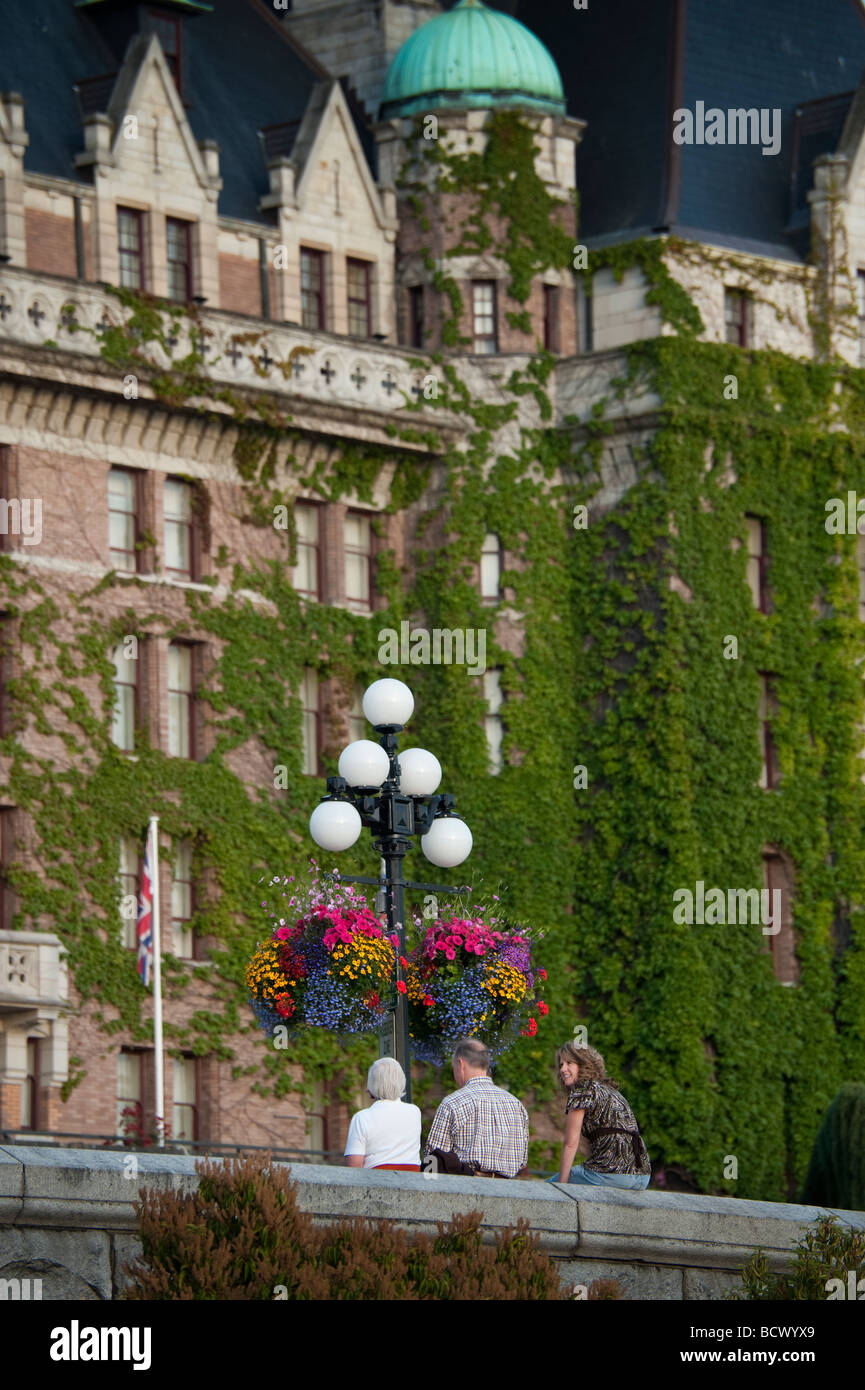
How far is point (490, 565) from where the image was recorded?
53.4m

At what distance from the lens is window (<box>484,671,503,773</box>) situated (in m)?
52.3

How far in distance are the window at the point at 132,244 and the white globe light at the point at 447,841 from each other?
21.5 metres

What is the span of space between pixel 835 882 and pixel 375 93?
15096mm

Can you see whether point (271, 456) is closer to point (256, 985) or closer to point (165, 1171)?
point (256, 985)

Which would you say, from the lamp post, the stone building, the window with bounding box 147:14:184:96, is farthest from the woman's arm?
the window with bounding box 147:14:184:96

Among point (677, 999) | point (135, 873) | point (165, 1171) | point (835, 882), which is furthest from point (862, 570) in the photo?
point (165, 1171)

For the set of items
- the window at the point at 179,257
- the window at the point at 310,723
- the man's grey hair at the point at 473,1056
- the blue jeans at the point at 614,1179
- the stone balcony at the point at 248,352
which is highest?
the window at the point at 179,257

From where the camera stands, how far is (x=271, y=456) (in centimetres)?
5156

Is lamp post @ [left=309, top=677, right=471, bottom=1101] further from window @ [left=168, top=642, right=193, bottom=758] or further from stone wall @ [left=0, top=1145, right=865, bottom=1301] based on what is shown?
window @ [left=168, top=642, right=193, bottom=758]

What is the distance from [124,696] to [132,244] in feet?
21.8

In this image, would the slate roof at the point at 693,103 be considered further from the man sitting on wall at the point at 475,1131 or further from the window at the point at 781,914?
the man sitting on wall at the point at 475,1131

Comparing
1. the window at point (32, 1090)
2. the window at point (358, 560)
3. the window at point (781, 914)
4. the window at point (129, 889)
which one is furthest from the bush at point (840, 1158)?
the window at point (358, 560)

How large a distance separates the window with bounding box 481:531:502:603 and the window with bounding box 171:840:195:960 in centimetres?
691

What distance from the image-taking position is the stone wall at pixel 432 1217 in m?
20.1
